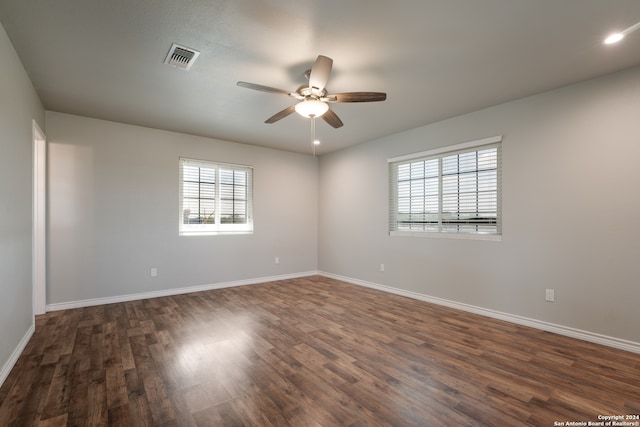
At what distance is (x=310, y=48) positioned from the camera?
2.44 meters

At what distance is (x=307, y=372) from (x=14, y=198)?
2.88 meters

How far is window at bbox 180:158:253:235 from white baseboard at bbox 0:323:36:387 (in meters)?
2.21

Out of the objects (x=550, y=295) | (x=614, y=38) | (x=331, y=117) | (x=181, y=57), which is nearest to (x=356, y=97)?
(x=331, y=117)

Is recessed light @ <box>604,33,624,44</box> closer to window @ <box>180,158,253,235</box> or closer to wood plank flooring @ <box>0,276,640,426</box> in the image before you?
wood plank flooring @ <box>0,276,640,426</box>

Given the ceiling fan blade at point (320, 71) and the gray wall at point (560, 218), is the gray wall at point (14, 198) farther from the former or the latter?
the gray wall at point (560, 218)

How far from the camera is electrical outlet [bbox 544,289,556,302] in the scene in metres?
3.18

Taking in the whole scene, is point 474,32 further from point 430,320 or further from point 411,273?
point 411,273

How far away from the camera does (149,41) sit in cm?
235

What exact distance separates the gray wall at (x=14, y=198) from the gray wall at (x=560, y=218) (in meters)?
4.51

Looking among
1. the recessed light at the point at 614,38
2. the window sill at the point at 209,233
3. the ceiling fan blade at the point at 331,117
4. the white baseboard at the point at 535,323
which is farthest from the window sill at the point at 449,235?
the window sill at the point at 209,233

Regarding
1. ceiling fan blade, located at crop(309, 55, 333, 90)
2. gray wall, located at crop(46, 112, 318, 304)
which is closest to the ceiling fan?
ceiling fan blade, located at crop(309, 55, 333, 90)

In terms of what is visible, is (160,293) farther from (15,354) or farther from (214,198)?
(15,354)

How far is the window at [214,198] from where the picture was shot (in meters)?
4.95

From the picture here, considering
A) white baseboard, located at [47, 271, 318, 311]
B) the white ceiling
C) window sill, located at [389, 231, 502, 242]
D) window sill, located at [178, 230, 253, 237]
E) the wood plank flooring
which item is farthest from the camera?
window sill, located at [178, 230, 253, 237]
